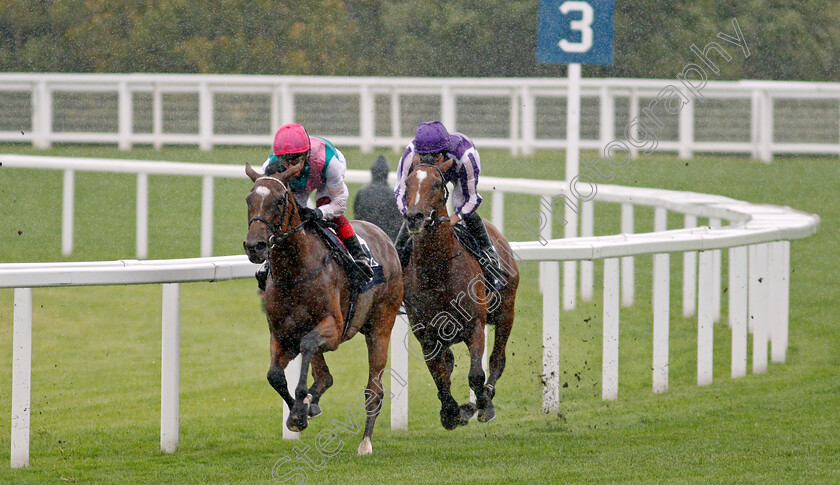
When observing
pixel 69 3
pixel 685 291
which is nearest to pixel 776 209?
pixel 685 291

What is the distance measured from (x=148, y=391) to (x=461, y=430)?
77.5 inches

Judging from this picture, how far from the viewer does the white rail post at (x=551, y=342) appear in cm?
686

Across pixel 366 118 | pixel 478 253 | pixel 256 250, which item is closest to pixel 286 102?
pixel 366 118

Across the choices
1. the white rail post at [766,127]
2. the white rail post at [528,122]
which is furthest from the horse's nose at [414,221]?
the white rail post at [766,127]

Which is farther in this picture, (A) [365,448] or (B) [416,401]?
(B) [416,401]

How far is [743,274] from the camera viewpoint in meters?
8.20

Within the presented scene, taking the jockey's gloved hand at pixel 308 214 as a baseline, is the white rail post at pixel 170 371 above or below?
below

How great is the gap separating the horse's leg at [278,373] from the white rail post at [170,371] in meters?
0.80

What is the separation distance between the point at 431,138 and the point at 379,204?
3.58 metres

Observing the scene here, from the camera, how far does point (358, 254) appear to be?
547 centimetres

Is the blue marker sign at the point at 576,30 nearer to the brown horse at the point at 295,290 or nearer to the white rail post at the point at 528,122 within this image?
the brown horse at the point at 295,290

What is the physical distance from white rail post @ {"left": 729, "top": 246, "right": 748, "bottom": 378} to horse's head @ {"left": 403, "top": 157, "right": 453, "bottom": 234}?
3408 millimetres

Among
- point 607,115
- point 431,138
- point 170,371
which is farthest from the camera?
point 607,115

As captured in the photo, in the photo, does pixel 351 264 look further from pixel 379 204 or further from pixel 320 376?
pixel 379 204
